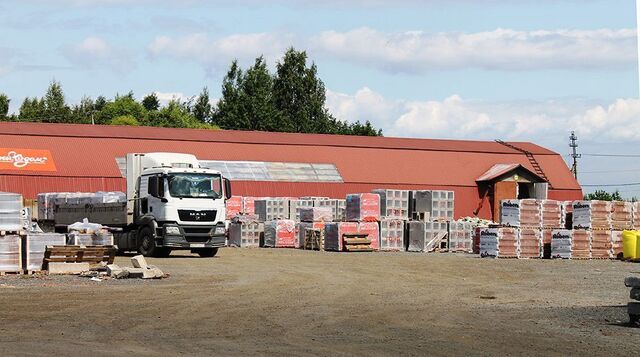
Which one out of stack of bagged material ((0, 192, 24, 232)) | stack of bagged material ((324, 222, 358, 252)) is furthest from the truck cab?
stack of bagged material ((324, 222, 358, 252))

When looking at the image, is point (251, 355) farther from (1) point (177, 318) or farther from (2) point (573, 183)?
(2) point (573, 183)

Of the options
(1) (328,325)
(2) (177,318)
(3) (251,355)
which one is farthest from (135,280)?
(3) (251,355)

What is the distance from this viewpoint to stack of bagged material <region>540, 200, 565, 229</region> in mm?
40344

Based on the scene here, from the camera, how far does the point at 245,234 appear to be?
161 ft

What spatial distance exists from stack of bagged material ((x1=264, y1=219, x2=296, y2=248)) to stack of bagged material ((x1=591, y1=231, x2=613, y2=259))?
15240 mm

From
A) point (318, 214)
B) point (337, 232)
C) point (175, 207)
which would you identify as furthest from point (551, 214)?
point (175, 207)

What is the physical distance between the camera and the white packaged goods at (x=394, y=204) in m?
48.5

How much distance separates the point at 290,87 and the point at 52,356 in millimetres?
106597

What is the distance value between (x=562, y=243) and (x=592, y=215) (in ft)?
5.17

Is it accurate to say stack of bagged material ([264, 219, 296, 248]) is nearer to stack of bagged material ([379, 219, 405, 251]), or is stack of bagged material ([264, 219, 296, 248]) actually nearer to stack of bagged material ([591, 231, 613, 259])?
stack of bagged material ([379, 219, 405, 251])

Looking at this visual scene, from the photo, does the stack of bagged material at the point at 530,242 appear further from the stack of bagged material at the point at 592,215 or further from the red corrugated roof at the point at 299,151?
the red corrugated roof at the point at 299,151

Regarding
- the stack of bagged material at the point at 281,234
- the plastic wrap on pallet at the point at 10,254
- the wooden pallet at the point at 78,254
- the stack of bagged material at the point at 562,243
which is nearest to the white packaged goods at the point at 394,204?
the stack of bagged material at the point at 281,234

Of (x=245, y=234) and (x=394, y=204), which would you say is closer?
(x=394, y=204)

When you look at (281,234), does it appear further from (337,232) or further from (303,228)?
(337,232)
